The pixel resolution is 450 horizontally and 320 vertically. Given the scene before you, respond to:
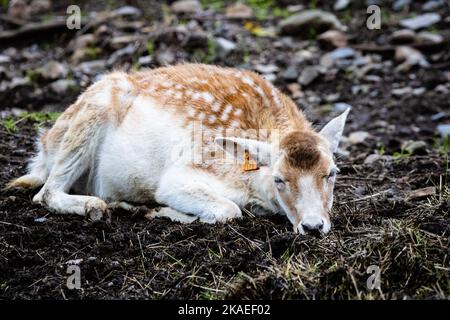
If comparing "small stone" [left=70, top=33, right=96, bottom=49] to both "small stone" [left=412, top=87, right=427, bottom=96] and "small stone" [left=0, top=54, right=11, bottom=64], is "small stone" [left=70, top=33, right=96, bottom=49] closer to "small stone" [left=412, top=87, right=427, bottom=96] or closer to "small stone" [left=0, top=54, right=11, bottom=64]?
"small stone" [left=0, top=54, right=11, bottom=64]

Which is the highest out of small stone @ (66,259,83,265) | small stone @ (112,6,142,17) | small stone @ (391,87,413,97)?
small stone @ (66,259,83,265)

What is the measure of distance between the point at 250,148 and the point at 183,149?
2.71 ft

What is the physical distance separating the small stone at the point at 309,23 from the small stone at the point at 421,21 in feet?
3.82

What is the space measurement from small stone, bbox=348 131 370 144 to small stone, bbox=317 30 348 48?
3.32 meters

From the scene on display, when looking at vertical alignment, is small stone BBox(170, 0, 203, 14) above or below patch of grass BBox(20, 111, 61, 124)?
below

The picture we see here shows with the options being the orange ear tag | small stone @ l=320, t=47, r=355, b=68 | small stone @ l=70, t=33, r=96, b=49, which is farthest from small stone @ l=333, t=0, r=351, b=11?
the orange ear tag

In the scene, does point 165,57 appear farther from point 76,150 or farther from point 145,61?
point 76,150

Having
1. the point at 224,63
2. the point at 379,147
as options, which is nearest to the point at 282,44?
the point at 224,63

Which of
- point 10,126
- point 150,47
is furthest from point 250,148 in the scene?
point 150,47

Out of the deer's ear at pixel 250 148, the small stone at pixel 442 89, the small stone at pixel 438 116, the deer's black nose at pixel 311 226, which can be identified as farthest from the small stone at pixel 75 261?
the small stone at pixel 442 89

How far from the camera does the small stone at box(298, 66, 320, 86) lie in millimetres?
11922

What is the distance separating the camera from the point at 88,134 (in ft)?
23.5

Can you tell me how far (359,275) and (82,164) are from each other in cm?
353
